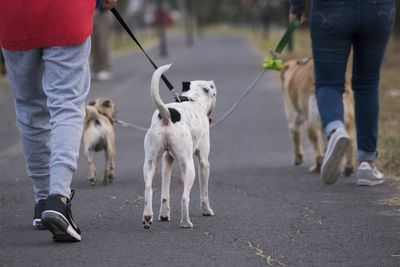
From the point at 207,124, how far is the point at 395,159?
2.84 meters

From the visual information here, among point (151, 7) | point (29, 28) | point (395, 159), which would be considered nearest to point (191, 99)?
point (29, 28)

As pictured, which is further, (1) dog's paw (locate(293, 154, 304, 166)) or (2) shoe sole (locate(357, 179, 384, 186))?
(1) dog's paw (locate(293, 154, 304, 166))

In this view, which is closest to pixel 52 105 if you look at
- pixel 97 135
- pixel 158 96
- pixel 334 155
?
pixel 158 96

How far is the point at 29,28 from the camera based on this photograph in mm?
5582

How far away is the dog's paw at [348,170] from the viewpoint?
26.7 feet

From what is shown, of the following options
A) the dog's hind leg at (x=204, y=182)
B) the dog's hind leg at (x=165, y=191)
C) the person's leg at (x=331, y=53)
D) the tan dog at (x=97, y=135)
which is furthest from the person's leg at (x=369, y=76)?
the tan dog at (x=97, y=135)

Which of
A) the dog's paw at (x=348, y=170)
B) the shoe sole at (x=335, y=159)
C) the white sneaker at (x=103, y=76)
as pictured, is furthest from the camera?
the white sneaker at (x=103, y=76)

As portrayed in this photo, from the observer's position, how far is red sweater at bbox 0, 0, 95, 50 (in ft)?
18.2

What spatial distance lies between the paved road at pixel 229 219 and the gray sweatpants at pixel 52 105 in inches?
15.0

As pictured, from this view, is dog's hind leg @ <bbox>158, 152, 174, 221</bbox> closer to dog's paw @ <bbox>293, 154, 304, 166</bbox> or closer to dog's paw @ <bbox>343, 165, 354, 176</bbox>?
dog's paw @ <bbox>343, 165, 354, 176</bbox>

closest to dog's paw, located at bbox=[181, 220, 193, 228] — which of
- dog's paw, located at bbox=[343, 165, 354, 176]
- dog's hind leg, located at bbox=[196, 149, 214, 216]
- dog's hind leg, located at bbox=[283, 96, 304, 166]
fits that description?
dog's hind leg, located at bbox=[196, 149, 214, 216]

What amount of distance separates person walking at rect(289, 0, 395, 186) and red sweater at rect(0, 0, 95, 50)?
2.00 meters

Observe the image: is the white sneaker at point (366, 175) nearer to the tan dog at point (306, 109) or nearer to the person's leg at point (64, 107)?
the tan dog at point (306, 109)

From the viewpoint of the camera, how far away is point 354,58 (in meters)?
7.48
